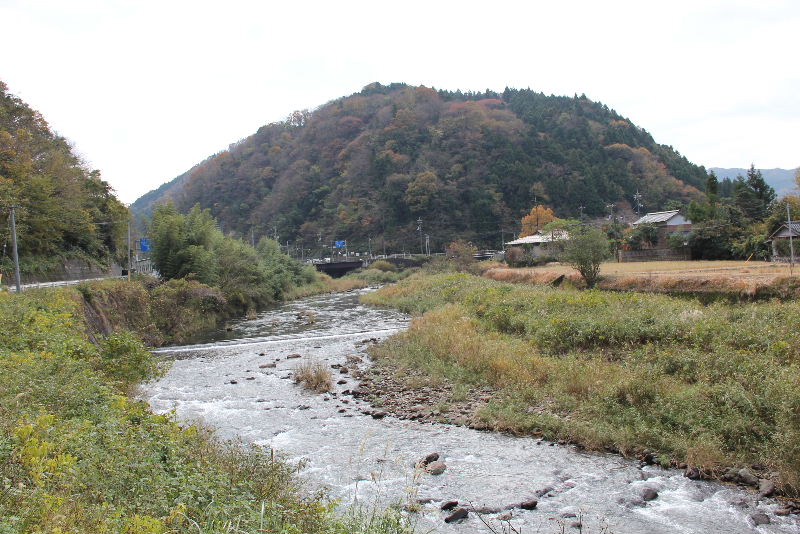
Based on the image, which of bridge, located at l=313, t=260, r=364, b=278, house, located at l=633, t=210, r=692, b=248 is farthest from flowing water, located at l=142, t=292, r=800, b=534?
bridge, located at l=313, t=260, r=364, b=278

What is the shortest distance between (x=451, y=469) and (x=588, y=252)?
839 inches

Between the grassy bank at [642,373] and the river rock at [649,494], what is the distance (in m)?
1.21

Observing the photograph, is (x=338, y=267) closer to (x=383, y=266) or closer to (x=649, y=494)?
(x=383, y=266)

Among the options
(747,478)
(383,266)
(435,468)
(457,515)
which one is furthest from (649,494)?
(383,266)

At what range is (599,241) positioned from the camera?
27.9 meters

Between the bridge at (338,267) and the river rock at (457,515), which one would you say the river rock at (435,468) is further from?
the bridge at (338,267)

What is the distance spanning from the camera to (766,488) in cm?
790

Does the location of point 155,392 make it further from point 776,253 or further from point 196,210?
point 776,253

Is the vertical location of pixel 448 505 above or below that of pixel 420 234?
below

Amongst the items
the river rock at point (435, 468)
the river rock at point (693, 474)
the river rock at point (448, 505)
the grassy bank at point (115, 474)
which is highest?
the grassy bank at point (115, 474)

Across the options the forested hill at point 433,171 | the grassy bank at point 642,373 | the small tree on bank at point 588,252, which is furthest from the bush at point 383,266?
the grassy bank at point 642,373

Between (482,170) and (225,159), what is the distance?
210 feet

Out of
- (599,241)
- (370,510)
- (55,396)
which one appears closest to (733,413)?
(370,510)

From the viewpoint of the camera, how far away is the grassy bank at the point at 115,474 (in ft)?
14.5
